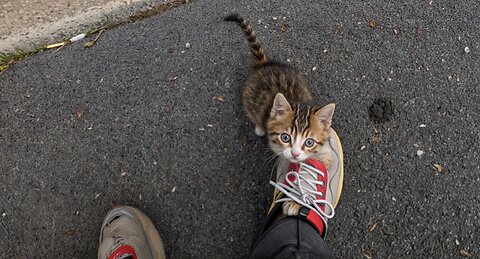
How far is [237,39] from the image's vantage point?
2973 millimetres

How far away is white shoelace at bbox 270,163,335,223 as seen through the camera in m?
2.41

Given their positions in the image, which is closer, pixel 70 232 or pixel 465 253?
pixel 465 253

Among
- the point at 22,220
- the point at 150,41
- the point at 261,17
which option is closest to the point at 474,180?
the point at 261,17

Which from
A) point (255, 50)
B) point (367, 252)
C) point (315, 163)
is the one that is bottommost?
point (367, 252)

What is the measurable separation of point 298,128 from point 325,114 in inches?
6.9

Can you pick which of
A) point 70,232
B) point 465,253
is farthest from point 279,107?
point 70,232

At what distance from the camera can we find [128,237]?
2520mm

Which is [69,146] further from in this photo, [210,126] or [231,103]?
[231,103]

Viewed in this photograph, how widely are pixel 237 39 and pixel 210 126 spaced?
70 centimetres

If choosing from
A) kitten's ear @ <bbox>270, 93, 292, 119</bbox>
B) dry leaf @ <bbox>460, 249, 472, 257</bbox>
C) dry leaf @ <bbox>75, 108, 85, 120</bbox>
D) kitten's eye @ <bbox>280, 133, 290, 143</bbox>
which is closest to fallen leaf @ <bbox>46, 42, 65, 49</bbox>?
dry leaf @ <bbox>75, 108, 85, 120</bbox>

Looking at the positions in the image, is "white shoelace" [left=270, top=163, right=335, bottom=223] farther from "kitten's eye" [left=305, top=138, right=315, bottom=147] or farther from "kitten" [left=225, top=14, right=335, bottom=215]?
Result: "kitten's eye" [left=305, top=138, right=315, bottom=147]

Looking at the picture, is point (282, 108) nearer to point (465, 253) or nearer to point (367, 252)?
point (367, 252)

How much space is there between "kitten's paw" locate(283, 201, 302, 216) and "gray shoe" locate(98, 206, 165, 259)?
31.7 inches

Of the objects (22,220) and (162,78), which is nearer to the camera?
(22,220)
